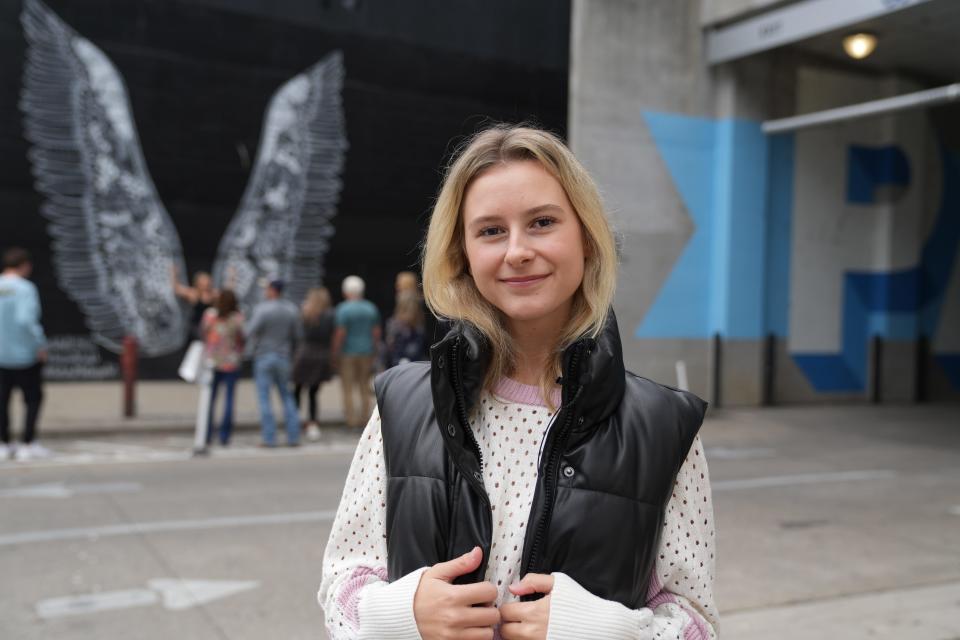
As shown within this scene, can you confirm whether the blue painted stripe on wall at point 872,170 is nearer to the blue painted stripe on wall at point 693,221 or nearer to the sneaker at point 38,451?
the blue painted stripe on wall at point 693,221

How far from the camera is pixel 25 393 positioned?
8977 mm

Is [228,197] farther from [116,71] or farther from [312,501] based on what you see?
[312,501]

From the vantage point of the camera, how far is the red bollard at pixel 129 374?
36.2 ft

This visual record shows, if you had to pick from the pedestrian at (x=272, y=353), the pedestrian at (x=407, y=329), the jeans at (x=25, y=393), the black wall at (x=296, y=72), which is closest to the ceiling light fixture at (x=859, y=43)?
the black wall at (x=296, y=72)

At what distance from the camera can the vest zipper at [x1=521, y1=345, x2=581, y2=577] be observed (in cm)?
156

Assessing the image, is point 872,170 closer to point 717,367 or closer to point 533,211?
point 717,367

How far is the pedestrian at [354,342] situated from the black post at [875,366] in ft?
30.3

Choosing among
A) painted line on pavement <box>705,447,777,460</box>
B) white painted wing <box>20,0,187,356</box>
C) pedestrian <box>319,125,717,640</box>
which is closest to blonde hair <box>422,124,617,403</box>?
pedestrian <box>319,125,717,640</box>

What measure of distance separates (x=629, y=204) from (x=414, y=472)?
12788mm

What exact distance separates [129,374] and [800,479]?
8.04m

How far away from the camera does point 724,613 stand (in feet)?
15.4

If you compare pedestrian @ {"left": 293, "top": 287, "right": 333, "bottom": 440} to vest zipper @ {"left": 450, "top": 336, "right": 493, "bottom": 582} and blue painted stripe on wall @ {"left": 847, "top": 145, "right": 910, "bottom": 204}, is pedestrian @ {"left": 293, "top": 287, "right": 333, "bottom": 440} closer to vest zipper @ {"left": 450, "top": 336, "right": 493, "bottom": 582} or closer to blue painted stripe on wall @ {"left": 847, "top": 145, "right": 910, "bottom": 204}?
vest zipper @ {"left": 450, "top": 336, "right": 493, "bottom": 582}

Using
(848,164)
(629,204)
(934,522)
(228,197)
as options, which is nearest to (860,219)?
(848,164)

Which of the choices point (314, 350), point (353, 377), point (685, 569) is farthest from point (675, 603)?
point (353, 377)
